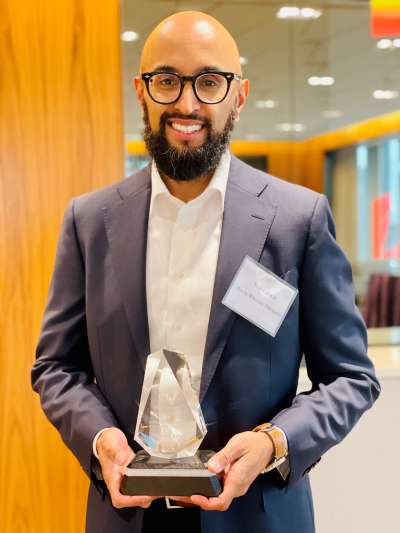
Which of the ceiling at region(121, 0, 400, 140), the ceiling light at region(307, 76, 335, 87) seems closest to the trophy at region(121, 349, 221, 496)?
the ceiling at region(121, 0, 400, 140)

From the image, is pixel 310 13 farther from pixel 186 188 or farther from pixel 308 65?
pixel 186 188

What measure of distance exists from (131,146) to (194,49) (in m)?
1.33

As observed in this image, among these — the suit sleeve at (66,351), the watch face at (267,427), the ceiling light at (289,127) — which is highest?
the ceiling light at (289,127)

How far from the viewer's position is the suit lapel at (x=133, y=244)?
125cm

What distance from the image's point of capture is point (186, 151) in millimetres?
1252

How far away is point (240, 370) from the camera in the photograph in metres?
1.23

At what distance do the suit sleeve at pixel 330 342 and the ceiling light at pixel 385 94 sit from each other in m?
3.51

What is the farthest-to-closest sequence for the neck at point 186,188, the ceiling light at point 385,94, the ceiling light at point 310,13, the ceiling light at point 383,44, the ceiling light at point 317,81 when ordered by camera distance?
the ceiling light at point 385,94, the ceiling light at point 317,81, the ceiling light at point 383,44, the ceiling light at point 310,13, the neck at point 186,188

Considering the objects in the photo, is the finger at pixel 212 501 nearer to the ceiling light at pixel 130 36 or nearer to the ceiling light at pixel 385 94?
the ceiling light at pixel 130 36

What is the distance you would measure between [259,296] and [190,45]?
0.47 meters

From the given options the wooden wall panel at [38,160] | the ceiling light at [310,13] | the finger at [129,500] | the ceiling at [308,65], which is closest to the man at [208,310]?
the finger at [129,500]

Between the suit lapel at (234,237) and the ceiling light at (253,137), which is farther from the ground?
the ceiling light at (253,137)

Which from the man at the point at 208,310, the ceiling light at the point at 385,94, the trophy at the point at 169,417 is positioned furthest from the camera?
the ceiling light at the point at 385,94

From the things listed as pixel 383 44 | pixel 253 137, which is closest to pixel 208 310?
pixel 253 137
